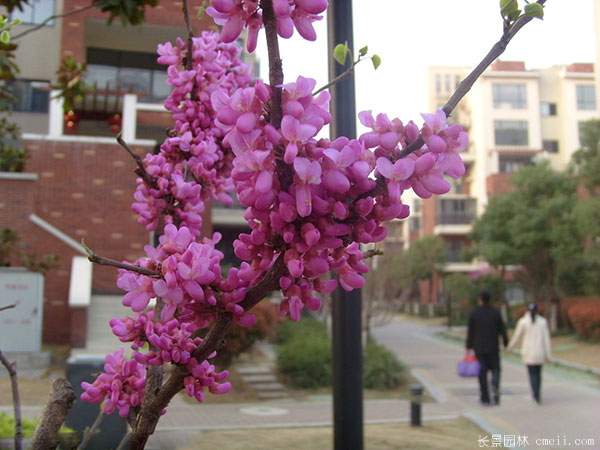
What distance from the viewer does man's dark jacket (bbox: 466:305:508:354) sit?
10.5 meters

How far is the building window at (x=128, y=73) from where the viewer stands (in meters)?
A: 19.9

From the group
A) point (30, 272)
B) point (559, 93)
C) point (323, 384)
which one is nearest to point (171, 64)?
point (323, 384)

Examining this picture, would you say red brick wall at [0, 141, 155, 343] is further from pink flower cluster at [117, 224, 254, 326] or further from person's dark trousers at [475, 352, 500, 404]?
pink flower cluster at [117, 224, 254, 326]

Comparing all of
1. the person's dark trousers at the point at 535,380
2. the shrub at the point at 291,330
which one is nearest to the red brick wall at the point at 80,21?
the shrub at the point at 291,330

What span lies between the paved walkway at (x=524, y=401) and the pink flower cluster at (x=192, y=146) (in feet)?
21.6

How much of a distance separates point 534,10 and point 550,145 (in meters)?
51.2

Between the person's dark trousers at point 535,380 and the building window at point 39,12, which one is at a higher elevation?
the building window at point 39,12

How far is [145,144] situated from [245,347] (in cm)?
644

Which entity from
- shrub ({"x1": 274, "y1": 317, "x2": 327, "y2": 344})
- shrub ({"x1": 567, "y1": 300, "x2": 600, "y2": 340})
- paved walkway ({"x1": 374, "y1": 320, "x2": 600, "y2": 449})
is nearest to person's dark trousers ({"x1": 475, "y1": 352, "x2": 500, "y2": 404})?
paved walkway ({"x1": 374, "y1": 320, "x2": 600, "y2": 449})

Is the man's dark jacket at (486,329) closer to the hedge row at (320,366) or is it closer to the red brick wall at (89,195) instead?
the hedge row at (320,366)

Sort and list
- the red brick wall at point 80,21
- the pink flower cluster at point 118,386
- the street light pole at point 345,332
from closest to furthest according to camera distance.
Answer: the pink flower cluster at point 118,386 < the street light pole at point 345,332 < the red brick wall at point 80,21

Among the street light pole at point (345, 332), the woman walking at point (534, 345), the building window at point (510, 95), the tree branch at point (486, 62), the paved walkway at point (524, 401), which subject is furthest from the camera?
the building window at point (510, 95)

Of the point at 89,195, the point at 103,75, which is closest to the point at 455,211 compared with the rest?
the point at 103,75

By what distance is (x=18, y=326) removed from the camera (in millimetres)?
12727
